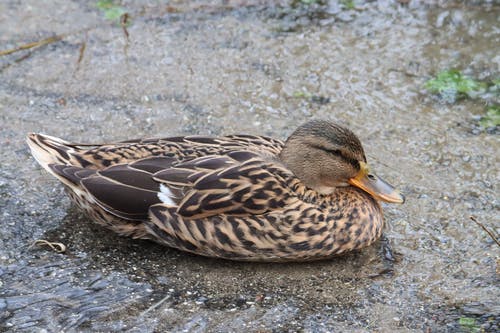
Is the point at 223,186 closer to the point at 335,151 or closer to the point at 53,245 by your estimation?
the point at 335,151

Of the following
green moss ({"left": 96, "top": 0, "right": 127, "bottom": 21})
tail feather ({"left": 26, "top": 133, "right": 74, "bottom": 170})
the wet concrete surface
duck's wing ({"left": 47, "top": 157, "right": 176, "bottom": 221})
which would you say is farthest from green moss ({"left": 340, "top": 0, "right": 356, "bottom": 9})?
tail feather ({"left": 26, "top": 133, "right": 74, "bottom": 170})

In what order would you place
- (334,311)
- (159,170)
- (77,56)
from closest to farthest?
(334,311)
(159,170)
(77,56)

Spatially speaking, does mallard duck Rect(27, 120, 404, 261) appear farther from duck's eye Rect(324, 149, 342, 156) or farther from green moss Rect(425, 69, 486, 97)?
green moss Rect(425, 69, 486, 97)

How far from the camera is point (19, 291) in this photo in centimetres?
480

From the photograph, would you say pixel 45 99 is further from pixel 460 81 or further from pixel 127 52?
pixel 460 81

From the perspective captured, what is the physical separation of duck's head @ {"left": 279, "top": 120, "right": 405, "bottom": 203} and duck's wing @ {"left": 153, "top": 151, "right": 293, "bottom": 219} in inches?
6.3

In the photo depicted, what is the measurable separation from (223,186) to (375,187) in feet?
3.41

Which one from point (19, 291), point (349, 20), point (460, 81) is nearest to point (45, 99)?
point (19, 291)

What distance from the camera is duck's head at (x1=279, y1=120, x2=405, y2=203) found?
16.9ft

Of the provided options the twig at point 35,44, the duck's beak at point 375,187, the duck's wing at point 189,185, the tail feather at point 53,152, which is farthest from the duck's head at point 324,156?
the twig at point 35,44

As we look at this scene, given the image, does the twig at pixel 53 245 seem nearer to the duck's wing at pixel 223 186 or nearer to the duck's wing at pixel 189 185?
the duck's wing at pixel 189 185

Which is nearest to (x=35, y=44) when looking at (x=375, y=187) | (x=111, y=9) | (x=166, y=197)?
(x=111, y=9)

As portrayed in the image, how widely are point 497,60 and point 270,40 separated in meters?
2.07

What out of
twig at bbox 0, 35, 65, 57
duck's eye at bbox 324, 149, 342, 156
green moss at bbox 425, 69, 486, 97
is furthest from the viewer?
twig at bbox 0, 35, 65, 57
